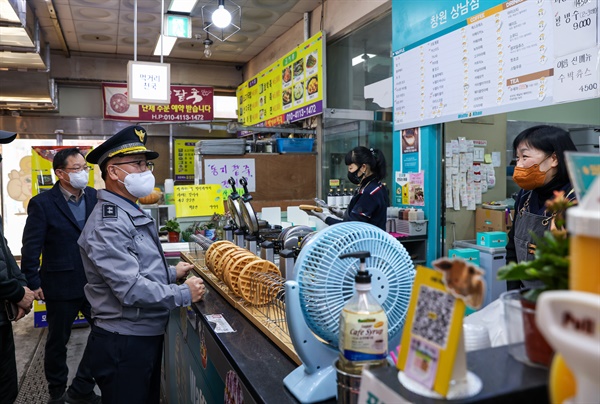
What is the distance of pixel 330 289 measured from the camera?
1.19 meters

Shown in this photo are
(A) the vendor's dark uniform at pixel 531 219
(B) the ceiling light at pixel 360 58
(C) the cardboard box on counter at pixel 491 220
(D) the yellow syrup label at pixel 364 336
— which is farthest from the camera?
(B) the ceiling light at pixel 360 58

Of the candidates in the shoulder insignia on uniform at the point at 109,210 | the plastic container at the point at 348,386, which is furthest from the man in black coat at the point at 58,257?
the plastic container at the point at 348,386

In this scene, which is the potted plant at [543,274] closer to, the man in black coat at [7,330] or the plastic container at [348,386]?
the plastic container at [348,386]

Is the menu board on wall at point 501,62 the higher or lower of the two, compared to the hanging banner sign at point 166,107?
lower

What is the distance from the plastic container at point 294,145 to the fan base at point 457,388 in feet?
18.2

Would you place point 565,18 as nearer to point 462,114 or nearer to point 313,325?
point 462,114

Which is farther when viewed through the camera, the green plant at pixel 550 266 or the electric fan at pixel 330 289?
the electric fan at pixel 330 289

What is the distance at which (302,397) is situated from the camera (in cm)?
123

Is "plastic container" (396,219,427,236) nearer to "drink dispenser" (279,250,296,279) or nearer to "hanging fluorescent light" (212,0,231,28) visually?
"drink dispenser" (279,250,296,279)

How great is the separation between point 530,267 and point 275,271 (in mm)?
1507

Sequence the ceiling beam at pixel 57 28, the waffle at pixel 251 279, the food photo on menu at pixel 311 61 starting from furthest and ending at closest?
1. the ceiling beam at pixel 57 28
2. the food photo on menu at pixel 311 61
3. the waffle at pixel 251 279

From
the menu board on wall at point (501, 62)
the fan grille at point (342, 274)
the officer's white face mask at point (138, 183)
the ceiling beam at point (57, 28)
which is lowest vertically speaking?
the fan grille at point (342, 274)

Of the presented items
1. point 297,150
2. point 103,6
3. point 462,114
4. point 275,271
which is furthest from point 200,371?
point 103,6

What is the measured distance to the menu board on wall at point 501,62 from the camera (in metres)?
2.95
